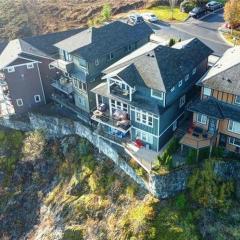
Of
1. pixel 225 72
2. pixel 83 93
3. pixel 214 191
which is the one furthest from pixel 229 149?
pixel 83 93

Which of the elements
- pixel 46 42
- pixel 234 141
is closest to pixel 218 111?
pixel 234 141

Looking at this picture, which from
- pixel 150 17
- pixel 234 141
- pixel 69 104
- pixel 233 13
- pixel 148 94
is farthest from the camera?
pixel 150 17

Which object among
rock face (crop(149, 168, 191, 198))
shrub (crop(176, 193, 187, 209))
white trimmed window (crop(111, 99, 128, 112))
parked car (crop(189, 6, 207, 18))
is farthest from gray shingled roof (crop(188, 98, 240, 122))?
parked car (crop(189, 6, 207, 18))

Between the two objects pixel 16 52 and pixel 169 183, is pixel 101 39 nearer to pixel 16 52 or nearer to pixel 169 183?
pixel 16 52

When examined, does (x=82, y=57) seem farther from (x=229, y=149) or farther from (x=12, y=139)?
(x=229, y=149)

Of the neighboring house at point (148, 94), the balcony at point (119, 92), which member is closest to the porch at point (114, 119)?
the neighboring house at point (148, 94)

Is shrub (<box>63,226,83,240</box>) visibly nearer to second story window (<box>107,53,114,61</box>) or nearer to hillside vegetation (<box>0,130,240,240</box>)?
hillside vegetation (<box>0,130,240,240</box>)
